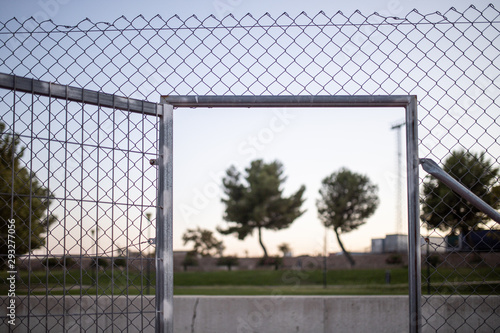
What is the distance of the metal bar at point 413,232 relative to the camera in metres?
2.00

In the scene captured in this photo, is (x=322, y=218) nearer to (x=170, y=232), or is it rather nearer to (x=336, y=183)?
(x=336, y=183)

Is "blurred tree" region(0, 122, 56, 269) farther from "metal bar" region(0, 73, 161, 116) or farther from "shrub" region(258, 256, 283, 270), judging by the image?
"shrub" region(258, 256, 283, 270)

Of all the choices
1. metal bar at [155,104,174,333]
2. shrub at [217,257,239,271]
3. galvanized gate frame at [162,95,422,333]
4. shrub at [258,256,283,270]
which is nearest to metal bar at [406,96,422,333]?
galvanized gate frame at [162,95,422,333]

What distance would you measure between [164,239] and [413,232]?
108 centimetres

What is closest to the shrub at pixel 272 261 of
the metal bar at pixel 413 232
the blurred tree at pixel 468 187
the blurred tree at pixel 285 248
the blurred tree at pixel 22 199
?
the blurred tree at pixel 285 248

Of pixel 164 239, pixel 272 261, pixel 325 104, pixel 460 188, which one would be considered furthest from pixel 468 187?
pixel 272 261

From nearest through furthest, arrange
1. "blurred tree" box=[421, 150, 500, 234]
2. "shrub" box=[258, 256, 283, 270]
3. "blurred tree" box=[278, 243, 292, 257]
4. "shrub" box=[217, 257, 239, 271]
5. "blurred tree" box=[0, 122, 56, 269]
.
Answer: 1. "blurred tree" box=[0, 122, 56, 269]
2. "blurred tree" box=[421, 150, 500, 234]
3. "shrub" box=[258, 256, 283, 270]
4. "shrub" box=[217, 257, 239, 271]
5. "blurred tree" box=[278, 243, 292, 257]

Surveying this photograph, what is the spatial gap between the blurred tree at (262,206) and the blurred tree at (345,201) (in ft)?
6.72

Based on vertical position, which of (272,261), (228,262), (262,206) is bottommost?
(228,262)

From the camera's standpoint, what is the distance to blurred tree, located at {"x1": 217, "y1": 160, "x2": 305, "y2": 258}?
36.7 metres

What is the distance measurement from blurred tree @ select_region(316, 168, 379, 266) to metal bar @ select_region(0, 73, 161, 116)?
34.9 metres

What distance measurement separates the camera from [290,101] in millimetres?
2137

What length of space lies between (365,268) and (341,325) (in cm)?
2302

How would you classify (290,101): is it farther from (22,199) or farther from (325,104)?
(22,199)
